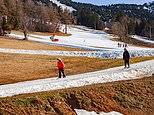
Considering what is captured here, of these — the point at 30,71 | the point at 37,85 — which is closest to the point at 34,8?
the point at 30,71

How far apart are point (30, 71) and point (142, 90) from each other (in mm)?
12802

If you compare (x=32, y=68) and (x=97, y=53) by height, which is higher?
(x=97, y=53)

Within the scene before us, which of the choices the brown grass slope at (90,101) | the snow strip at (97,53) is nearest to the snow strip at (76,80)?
the brown grass slope at (90,101)

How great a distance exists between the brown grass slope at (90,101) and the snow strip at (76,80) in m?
2.14

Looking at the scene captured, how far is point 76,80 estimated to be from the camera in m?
27.1

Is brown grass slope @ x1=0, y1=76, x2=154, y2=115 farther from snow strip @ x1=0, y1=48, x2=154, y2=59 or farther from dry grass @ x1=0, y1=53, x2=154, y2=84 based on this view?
snow strip @ x1=0, y1=48, x2=154, y2=59

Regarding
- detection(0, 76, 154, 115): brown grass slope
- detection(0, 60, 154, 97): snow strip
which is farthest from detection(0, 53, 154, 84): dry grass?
detection(0, 76, 154, 115): brown grass slope

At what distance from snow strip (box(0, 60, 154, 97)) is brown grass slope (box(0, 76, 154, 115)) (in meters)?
2.14

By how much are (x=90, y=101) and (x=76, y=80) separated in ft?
17.0

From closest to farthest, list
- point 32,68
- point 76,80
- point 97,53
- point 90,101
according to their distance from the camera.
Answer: point 90,101
point 76,80
point 32,68
point 97,53

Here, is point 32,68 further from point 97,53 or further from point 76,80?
point 97,53

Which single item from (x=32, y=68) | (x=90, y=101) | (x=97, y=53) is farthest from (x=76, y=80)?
(x=97, y=53)

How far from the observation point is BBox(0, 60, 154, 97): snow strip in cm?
2409

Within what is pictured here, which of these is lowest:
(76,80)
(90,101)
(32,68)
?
(32,68)
